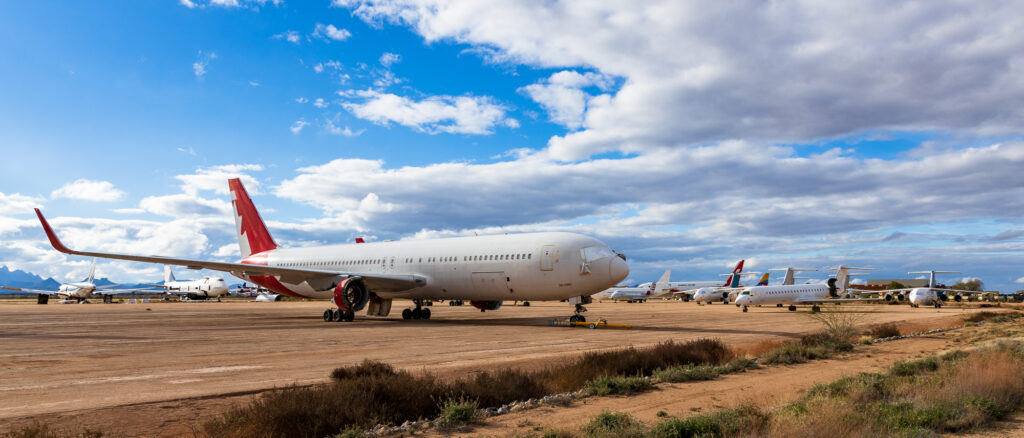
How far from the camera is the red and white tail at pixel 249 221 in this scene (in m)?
39.2

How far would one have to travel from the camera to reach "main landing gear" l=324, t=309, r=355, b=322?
96.2 feet

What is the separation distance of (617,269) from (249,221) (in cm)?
2621

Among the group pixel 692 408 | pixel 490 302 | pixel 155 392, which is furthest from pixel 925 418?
pixel 490 302

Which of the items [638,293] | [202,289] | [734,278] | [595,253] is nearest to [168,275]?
[202,289]

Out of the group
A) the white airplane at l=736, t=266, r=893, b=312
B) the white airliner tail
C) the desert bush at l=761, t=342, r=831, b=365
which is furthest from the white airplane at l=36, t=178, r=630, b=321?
the white airliner tail

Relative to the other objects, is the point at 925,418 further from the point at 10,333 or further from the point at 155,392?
the point at 10,333

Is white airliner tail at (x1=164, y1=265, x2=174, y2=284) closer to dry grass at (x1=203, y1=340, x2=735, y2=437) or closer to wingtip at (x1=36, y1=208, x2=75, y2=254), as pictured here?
wingtip at (x1=36, y1=208, x2=75, y2=254)

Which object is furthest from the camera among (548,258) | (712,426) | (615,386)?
(548,258)

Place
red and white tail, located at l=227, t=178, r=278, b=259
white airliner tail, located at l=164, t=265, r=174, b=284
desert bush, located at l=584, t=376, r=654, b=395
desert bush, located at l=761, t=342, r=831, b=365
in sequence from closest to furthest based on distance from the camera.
→ desert bush, located at l=584, t=376, r=654, b=395 < desert bush, located at l=761, t=342, r=831, b=365 < red and white tail, located at l=227, t=178, r=278, b=259 < white airliner tail, located at l=164, t=265, r=174, b=284

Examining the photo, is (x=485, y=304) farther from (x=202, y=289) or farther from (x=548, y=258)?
(x=202, y=289)

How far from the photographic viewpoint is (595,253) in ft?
80.2

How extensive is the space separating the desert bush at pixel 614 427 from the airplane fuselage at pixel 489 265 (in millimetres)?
16720

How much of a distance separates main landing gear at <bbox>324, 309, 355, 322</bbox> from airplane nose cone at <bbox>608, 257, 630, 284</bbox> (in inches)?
500

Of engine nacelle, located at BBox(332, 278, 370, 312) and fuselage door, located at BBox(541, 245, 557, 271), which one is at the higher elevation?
fuselage door, located at BBox(541, 245, 557, 271)
